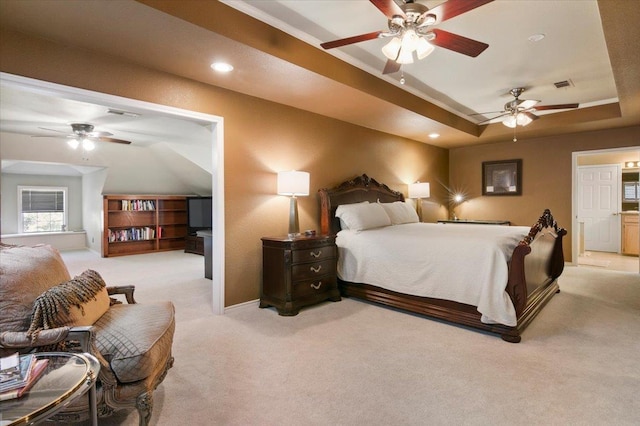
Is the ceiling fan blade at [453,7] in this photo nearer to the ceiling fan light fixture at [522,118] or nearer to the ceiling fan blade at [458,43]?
the ceiling fan blade at [458,43]

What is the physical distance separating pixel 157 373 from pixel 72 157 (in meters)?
6.44

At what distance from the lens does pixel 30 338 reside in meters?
1.38

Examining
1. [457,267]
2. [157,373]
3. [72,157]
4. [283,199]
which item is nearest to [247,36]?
[283,199]

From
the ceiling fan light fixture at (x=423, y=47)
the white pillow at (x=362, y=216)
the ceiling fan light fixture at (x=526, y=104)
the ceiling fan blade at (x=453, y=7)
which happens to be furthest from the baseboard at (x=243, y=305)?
the ceiling fan light fixture at (x=526, y=104)

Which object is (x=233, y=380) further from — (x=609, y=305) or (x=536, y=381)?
(x=609, y=305)

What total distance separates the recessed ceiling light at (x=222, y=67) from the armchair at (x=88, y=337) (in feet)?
6.35

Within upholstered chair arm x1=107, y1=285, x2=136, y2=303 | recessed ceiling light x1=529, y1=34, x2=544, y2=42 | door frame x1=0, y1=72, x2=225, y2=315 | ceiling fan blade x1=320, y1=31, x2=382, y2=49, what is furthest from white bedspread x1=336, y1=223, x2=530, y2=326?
upholstered chair arm x1=107, y1=285, x2=136, y2=303

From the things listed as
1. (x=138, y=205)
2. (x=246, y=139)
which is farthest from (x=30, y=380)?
(x=138, y=205)

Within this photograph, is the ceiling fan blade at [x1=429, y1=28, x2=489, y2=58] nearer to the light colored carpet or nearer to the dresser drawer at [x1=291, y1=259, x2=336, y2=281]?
the light colored carpet

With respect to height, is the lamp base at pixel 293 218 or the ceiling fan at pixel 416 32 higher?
the ceiling fan at pixel 416 32

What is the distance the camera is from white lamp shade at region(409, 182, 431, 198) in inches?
230

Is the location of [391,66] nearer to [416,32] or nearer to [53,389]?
[416,32]

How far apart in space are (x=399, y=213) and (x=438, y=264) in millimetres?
1776

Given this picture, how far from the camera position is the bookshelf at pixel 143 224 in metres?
7.47
